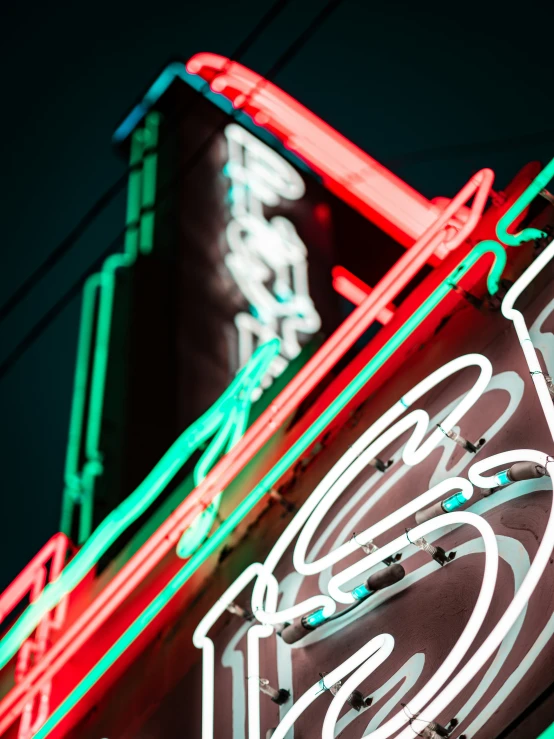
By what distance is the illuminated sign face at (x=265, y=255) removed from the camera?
7.41 m

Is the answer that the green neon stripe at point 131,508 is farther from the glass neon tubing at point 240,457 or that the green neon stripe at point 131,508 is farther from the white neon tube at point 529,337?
the white neon tube at point 529,337

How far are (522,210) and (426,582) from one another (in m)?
2.11

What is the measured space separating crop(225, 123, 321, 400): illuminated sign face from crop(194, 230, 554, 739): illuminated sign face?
2.85 meters

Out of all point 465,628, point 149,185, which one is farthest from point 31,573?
point 149,185

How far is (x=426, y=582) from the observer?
3.63 metres

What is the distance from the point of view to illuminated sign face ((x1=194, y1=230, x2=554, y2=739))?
2.99 meters

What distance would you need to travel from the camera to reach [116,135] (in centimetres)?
958

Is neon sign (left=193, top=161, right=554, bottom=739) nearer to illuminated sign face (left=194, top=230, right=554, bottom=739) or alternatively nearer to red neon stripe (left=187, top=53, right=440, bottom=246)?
illuminated sign face (left=194, top=230, right=554, bottom=739)

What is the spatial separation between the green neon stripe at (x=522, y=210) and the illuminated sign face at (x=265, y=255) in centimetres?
305

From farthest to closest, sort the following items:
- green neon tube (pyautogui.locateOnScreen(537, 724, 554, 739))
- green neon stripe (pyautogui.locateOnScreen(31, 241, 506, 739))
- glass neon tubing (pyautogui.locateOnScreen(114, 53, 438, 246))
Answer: glass neon tubing (pyautogui.locateOnScreen(114, 53, 438, 246)) < green neon stripe (pyautogui.locateOnScreen(31, 241, 506, 739)) < green neon tube (pyautogui.locateOnScreen(537, 724, 554, 739))

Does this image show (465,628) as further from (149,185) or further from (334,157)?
(149,185)

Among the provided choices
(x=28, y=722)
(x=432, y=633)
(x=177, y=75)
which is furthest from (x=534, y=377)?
(x=177, y=75)

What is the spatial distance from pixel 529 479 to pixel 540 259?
1.13m

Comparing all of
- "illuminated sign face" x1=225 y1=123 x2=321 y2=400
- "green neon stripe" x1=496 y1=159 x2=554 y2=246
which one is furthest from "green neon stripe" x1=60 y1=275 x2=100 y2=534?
"green neon stripe" x1=496 y1=159 x2=554 y2=246
